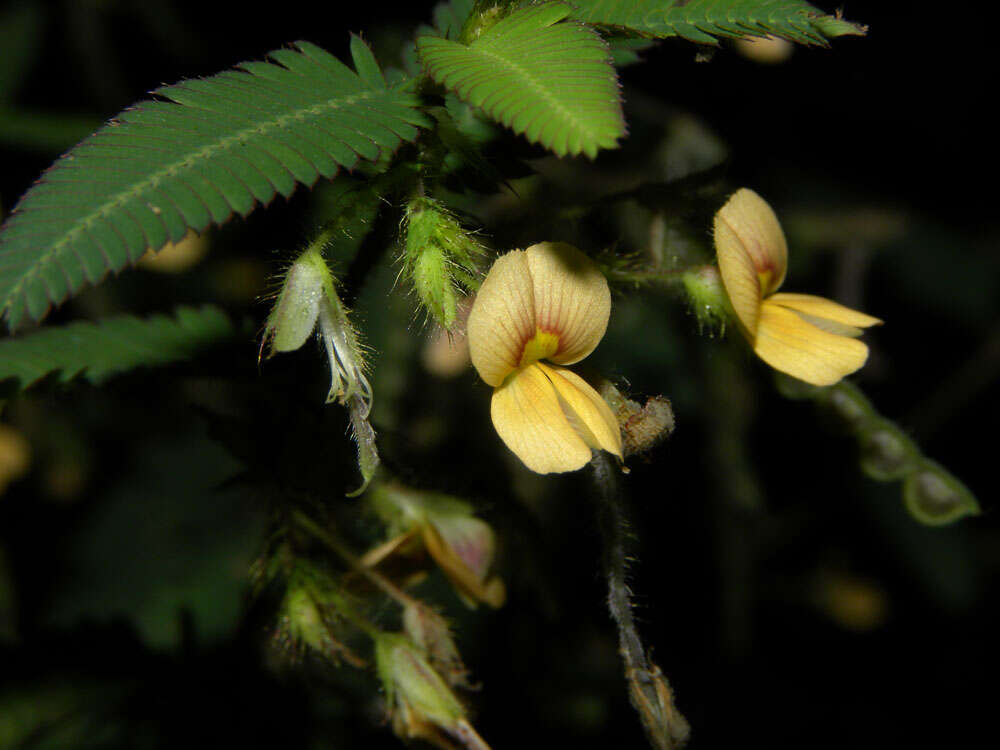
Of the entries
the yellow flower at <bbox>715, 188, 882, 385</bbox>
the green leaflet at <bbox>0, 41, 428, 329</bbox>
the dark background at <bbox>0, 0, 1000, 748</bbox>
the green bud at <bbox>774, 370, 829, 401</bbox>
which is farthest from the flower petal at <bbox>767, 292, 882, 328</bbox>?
the dark background at <bbox>0, 0, 1000, 748</bbox>

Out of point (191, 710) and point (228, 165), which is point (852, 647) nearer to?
point (191, 710)

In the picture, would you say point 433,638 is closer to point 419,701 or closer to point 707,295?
point 419,701

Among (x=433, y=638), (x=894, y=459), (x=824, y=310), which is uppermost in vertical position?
(x=824, y=310)

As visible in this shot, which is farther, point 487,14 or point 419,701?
point 419,701

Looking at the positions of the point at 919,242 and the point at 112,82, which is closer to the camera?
the point at 112,82

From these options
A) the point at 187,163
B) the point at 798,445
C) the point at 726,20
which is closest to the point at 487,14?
the point at 726,20

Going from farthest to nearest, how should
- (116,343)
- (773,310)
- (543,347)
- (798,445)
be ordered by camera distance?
(798,445) < (116,343) < (773,310) < (543,347)

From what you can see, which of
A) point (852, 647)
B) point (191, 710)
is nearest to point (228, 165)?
point (191, 710)
